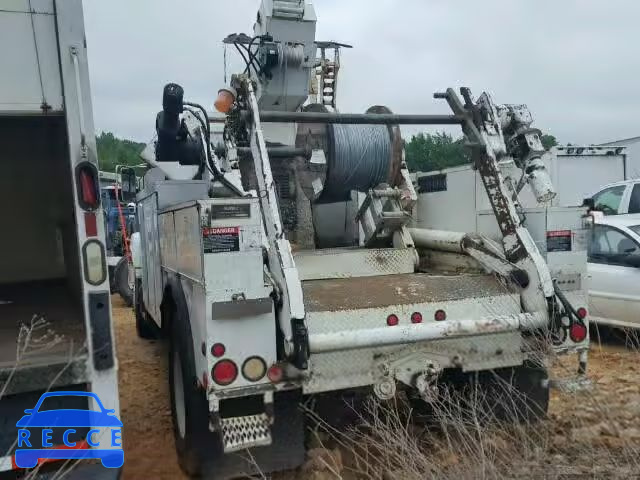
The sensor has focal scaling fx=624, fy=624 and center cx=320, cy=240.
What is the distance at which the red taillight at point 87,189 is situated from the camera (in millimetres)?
2941

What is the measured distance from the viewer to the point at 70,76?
2891 millimetres

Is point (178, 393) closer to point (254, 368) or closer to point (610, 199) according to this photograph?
point (254, 368)

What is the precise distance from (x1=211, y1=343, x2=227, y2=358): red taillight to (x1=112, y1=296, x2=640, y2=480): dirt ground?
1.06 meters

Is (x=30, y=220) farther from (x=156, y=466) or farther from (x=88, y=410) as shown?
(x=88, y=410)

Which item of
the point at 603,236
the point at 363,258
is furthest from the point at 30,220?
the point at 603,236

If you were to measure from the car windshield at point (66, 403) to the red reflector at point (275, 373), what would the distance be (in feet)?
3.28

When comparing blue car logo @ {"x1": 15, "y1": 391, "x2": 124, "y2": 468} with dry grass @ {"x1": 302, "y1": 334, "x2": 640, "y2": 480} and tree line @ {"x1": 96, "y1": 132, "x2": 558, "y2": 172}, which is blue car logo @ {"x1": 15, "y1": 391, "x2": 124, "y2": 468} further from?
tree line @ {"x1": 96, "y1": 132, "x2": 558, "y2": 172}

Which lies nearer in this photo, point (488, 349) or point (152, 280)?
point (488, 349)

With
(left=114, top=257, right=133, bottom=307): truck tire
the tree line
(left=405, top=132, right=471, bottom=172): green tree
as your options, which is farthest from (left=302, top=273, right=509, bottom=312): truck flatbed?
(left=405, top=132, right=471, bottom=172): green tree

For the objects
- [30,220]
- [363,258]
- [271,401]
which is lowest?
[271,401]

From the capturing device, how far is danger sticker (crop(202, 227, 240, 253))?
11.5 ft

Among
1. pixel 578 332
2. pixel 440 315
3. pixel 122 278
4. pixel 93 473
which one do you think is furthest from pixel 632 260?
pixel 122 278

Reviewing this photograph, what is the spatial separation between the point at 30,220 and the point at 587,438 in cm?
518

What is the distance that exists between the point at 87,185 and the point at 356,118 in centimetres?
242
